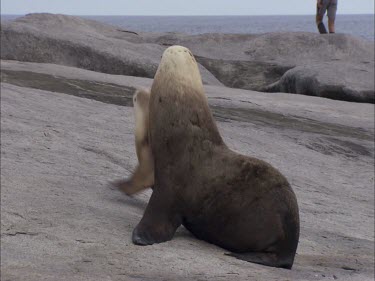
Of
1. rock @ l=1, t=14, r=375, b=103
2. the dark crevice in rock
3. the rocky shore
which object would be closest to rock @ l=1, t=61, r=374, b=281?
the rocky shore

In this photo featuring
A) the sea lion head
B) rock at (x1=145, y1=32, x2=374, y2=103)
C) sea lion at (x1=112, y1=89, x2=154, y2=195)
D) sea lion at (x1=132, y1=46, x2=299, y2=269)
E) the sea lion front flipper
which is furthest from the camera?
rock at (x1=145, y1=32, x2=374, y2=103)

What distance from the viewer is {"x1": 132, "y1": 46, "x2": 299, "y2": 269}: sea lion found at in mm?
5523

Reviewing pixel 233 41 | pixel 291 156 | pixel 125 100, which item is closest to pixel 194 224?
pixel 291 156

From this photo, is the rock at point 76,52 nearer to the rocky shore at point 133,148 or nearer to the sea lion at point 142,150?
the rocky shore at point 133,148

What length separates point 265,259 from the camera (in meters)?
5.48

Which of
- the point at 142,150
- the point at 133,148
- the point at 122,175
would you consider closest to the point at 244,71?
the point at 133,148

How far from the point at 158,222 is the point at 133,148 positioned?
2.64 meters

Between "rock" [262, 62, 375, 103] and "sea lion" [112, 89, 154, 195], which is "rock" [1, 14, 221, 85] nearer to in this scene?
"rock" [262, 62, 375, 103]

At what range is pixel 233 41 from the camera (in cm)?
1750

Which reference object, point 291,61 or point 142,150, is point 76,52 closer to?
Result: point 291,61

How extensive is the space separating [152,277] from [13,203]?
125cm

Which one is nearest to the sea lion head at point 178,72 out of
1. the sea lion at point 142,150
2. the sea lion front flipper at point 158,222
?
the sea lion at point 142,150

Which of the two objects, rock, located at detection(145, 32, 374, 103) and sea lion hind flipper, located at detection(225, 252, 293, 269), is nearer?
sea lion hind flipper, located at detection(225, 252, 293, 269)

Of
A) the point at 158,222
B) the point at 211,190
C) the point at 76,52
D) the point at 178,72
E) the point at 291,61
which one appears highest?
the point at 178,72
